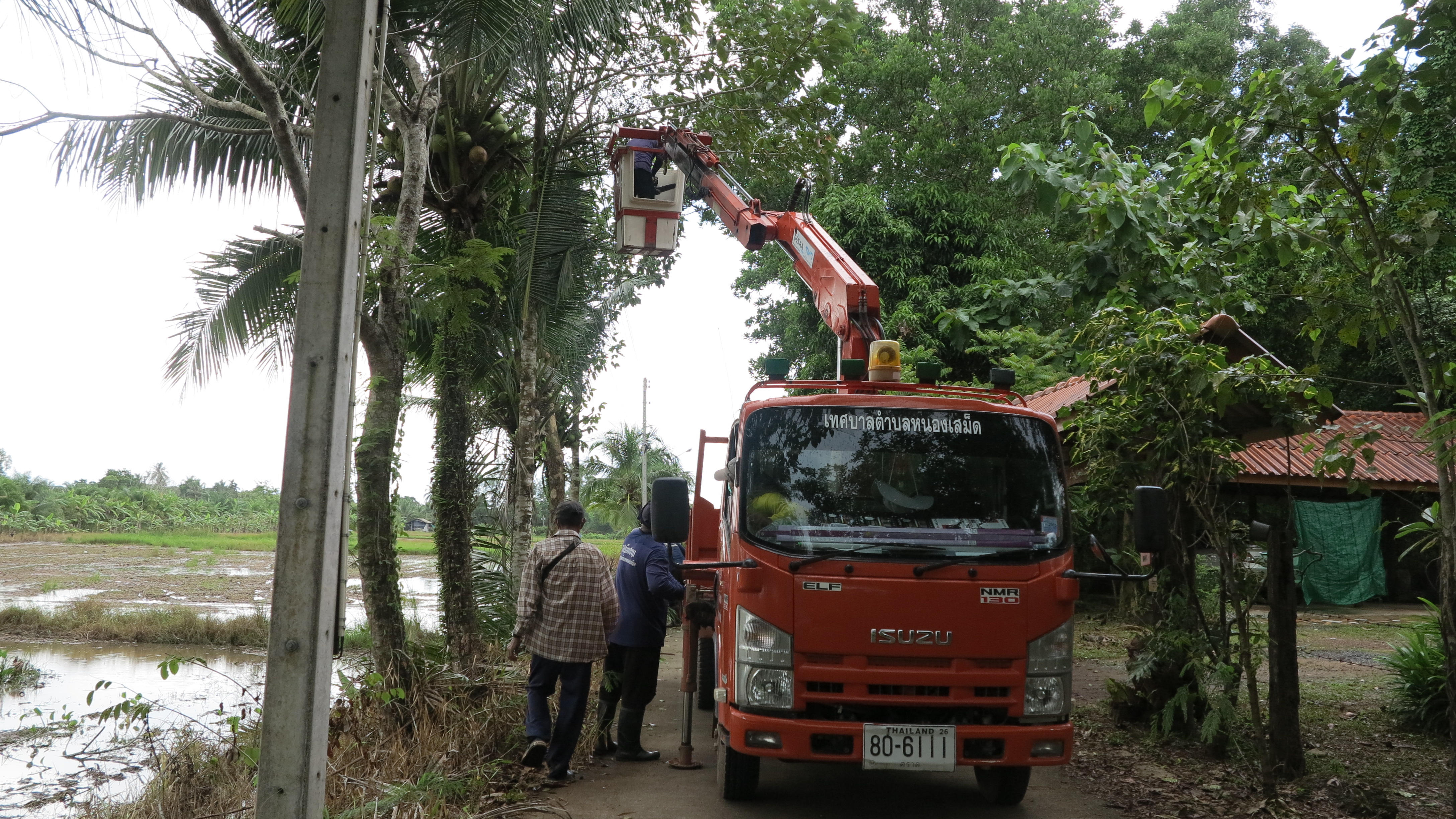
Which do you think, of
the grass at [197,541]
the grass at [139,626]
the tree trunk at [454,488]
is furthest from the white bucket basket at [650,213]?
the grass at [197,541]

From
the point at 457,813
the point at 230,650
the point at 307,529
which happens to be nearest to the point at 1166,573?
the point at 457,813

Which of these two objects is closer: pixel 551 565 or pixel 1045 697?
pixel 1045 697

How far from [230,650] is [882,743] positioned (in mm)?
15408

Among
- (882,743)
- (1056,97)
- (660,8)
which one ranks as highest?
(1056,97)

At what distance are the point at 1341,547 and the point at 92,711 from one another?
62.5 ft

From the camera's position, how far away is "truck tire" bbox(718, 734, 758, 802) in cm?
566

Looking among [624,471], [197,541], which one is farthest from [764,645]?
[197,541]

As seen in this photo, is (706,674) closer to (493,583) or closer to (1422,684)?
(493,583)

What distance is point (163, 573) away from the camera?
97.3 ft

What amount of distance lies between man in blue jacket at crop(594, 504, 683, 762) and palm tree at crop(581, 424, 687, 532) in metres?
21.2

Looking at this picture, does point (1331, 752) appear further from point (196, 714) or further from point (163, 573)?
point (163, 573)

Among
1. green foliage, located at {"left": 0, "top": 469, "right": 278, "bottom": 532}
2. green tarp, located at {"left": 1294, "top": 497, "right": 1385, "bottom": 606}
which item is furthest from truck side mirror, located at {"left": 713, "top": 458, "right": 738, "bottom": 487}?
green foliage, located at {"left": 0, "top": 469, "right": 278, "bottom": 532}

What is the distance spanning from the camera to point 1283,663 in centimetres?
588

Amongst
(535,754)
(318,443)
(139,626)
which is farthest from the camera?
(139,626)
